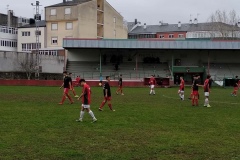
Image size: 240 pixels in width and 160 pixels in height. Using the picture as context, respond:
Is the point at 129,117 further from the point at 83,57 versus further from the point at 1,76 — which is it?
the point at 83,57

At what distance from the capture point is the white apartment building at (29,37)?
3214 inches

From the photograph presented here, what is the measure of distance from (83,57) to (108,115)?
5078 cm

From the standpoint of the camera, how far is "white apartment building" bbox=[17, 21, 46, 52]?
81.6 meters

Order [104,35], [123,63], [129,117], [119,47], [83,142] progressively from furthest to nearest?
1. [104,35]
2. [123,63]
3. [119,47]
4. [129,117]
5. [83,142]

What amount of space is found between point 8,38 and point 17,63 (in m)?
25.5

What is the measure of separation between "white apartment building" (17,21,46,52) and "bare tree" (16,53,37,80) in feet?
64.6

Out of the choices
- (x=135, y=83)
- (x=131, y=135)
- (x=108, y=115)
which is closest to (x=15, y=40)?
(x=135, y=83)

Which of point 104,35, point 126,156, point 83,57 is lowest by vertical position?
point 126,156

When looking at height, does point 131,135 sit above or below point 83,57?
below

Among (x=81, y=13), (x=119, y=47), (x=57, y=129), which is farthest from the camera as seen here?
(x=81, y=13)

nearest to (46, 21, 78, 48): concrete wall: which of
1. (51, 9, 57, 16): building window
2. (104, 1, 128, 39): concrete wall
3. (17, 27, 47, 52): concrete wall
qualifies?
(17, 27, 47, 52): concrete wall

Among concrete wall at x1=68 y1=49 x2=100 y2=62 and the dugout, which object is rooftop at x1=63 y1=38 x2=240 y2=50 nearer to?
the dugout

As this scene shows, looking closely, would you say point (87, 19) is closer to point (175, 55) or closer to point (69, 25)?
point (69, 25)

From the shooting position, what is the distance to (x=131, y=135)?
39.8 feet
